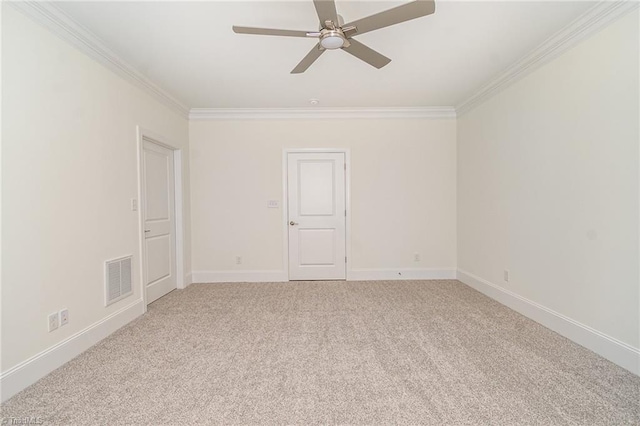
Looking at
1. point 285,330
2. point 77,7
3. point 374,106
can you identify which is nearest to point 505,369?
point 285,330

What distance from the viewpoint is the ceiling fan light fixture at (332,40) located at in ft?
6.29

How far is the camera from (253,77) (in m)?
3.37

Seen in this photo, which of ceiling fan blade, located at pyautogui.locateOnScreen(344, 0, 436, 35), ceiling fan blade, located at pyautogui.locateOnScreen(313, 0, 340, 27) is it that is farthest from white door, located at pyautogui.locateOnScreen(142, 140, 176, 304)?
ceiling fan blade, located at pyautogui.locateOnScreen(344, 0, 436, 35)

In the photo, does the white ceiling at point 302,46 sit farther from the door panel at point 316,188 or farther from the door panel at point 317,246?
the door panel at point 317,246

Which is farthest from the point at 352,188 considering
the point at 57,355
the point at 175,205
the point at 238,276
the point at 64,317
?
the point at 57,355

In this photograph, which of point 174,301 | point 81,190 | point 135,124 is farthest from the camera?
point 174,301

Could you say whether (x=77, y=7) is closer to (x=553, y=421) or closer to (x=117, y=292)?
(x=117, y=292)

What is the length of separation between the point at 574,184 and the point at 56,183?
13.0 ft

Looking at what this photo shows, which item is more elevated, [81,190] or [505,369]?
[81,190]

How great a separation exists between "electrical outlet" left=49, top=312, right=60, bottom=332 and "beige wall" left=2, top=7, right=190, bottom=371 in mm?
38

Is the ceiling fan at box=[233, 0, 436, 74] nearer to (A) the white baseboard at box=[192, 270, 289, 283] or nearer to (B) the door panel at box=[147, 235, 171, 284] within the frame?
(B) the door panel at box=[147, 235, 171, 284]

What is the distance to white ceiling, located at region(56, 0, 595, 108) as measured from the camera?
7.22 feet

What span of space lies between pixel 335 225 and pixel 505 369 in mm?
2942

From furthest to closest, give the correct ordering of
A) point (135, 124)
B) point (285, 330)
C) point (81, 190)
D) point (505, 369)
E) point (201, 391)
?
1. point (135, 124)
2. point (285, 330)
3. point (81, 190)
4. point (505, 369)
5. point (201, 391)
